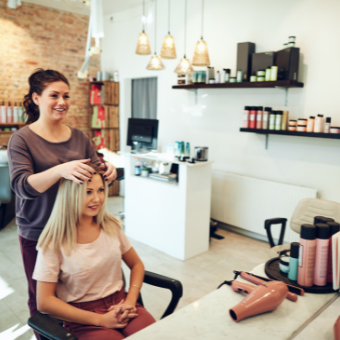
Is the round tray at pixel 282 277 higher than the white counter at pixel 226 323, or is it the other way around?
the round tray at pixel 282 277

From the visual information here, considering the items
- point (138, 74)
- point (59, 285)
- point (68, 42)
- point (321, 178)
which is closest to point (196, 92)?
point (138, 74)

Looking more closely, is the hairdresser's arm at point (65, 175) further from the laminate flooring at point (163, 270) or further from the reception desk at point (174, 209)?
the reception desk at point (174, 209)

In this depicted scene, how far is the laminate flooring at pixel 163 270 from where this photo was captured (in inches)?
101

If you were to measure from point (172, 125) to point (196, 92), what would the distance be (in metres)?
0.69

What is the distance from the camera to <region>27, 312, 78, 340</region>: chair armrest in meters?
1.21

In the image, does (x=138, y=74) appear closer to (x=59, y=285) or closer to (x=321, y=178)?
(x=321, y=178)

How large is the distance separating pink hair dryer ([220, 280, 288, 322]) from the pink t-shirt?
0.62 meters

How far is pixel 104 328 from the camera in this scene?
1.41 m

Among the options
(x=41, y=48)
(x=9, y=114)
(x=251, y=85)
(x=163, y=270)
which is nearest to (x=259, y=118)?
(x=251, y=85)

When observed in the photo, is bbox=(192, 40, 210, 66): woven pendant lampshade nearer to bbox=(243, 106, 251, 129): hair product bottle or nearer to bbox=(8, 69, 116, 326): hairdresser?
bbox=(243, 106, 251, 129): hair product bottle

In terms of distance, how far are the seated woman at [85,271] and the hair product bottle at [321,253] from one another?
75 cm

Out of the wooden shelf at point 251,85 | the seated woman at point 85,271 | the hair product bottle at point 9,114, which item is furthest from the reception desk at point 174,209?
the hair product bottle at point 9,114

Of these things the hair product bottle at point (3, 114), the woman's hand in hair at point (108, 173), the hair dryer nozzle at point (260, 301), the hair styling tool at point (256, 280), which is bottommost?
the hair styling tool at point (256, 280)

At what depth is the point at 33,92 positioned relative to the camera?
5.59 feet
